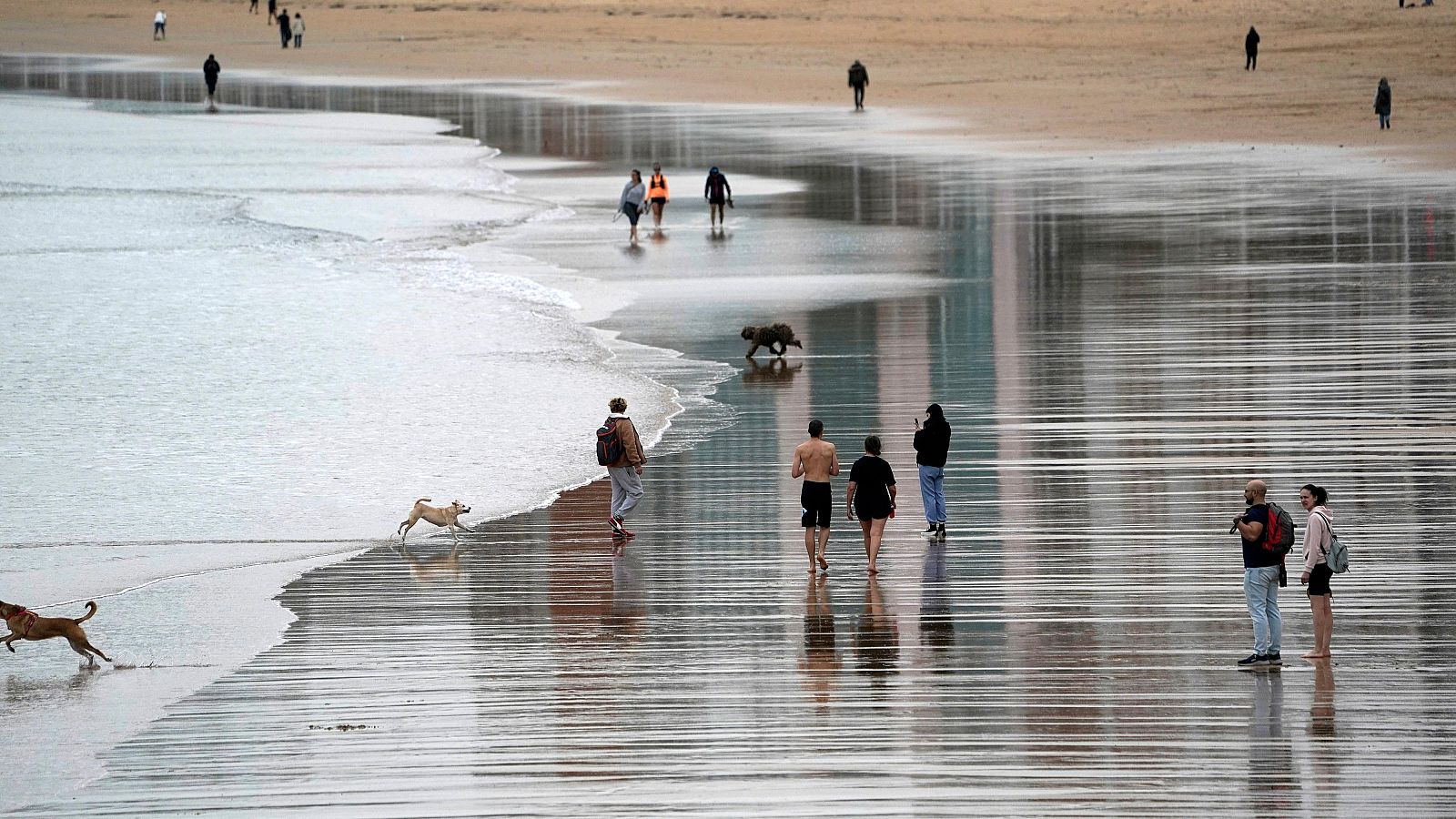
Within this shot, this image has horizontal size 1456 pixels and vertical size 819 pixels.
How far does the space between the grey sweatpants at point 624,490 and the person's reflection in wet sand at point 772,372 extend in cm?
661

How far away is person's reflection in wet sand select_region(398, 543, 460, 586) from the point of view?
13.7 meters

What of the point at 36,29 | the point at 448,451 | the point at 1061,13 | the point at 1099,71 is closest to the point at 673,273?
the point at 448,451

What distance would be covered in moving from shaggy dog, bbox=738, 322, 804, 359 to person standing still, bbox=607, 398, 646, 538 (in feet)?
Result: 24.7

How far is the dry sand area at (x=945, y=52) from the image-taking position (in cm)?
4975

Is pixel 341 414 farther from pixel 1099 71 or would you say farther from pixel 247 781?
pixel 1099 71

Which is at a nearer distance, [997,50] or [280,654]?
[280,654]

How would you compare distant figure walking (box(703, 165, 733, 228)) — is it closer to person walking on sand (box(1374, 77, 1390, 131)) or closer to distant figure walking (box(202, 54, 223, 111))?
person walking on sand (box(1374, 77, 1390, 131))

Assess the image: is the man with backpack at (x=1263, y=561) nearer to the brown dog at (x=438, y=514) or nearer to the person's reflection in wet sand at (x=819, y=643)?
the person's reflection in wet sand at (x=819, y=643)

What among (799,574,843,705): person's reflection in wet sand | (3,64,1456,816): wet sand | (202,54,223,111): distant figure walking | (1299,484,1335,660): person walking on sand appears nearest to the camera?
(3,64,1456,816): wet sand

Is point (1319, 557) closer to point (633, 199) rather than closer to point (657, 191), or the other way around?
point (633, 199)

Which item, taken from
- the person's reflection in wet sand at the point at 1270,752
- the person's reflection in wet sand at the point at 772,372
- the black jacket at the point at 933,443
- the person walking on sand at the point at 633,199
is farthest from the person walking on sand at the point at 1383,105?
the person's reflection in wet sand at the point at 1270,752

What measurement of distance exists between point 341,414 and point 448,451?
2485 millimetres

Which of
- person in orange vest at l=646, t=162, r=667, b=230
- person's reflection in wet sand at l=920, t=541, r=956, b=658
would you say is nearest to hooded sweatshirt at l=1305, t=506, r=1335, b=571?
person's reflection in wet sand at l=920, t=541, r=956, b=658

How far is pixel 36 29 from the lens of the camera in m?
100
